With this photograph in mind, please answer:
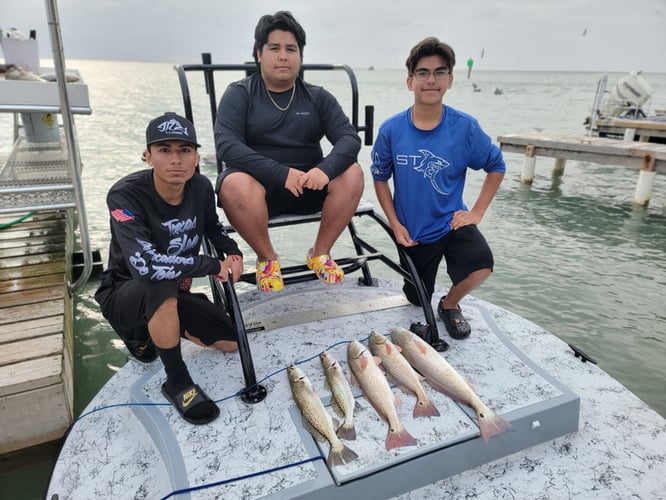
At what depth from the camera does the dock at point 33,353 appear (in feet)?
8.10

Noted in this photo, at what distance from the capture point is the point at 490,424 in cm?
210

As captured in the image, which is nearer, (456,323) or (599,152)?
(456,323)

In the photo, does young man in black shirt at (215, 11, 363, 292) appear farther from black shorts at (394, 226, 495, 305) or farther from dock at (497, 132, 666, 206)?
dock at (497, 132, 666, 206)

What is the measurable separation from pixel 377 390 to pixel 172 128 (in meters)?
1.71

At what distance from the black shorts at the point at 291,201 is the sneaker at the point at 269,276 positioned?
0.36m

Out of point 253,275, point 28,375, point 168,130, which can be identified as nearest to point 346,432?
point 253,275

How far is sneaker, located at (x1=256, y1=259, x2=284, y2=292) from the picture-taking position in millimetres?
2820

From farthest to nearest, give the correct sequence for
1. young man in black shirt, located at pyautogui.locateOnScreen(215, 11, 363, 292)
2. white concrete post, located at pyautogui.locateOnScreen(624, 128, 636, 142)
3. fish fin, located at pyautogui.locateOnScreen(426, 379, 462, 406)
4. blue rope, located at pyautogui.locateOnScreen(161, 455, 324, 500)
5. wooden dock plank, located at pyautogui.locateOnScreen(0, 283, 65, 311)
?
white concrete post, located at pyautogui.locateOnScreen(624, 128, 636, 142)
wooden dock plank, located at pyautogui.locateOnScreen(0, 283, 65, 311)
young man in black shirt, located at pyautogui.locateOnScreen(215, 11, 363, 292)
fish fin, located at pyautogui.locateOnScreen(426, 379, 462, 406)
blue rope, located at pyautogui.locateOnScreen(161, 455, 324, 500)

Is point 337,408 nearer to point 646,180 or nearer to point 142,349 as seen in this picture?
point 142,349

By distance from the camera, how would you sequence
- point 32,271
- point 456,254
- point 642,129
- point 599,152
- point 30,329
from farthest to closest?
point 642,129
point 599,152
point 32,271
point 456,254
point 30,329

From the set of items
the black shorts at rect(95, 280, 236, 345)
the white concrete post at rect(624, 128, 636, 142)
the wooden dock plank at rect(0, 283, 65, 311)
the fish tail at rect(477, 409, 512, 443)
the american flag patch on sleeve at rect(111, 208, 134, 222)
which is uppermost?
the american flag patch on sleeve at rect(111, 208, 134, 222)

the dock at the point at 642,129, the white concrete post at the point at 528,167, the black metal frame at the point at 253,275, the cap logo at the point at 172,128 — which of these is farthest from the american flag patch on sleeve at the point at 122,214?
the dock at the point at 642,129

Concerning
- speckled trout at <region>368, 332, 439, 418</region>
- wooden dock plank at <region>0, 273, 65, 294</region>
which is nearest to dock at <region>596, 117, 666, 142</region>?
speckled trout at <region>368, 332, 439, 418</region>

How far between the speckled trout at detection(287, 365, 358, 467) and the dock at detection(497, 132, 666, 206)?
958 cm
